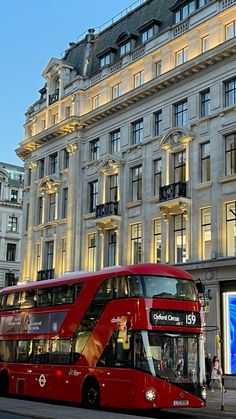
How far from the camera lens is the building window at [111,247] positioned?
40.1m

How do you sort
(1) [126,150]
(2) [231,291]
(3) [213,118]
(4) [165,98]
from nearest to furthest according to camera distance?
(2) [231,291] → (3) [213,118] → (4) [165,98] → (1) [126,150]

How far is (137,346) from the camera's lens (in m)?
18.2

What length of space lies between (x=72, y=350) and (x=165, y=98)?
2024cm

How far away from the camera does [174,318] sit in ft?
60.9

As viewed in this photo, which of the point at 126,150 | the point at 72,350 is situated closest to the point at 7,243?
the point at 126,150

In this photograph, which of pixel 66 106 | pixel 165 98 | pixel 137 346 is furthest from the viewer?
pixel 66 106

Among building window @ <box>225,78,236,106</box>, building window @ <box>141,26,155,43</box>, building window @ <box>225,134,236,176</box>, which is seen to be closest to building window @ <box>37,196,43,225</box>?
building window @ <box>141,26,155,43</box>

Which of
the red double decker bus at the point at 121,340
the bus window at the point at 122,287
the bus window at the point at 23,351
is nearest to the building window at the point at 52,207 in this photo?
the bus window at the point at 23,351

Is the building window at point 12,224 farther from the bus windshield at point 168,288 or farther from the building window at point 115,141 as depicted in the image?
the bus windshield at point 168,288

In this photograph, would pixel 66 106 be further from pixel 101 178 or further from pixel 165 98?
pixel 165 98

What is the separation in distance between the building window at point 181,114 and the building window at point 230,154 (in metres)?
3.73

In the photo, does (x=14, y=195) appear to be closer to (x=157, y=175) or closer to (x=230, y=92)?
(x=157, y=175)

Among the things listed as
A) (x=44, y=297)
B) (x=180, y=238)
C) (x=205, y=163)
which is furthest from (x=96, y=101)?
(x=44, y=297)

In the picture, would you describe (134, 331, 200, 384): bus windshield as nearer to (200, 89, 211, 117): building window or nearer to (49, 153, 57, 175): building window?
(200, 89, 211, 117): building window
